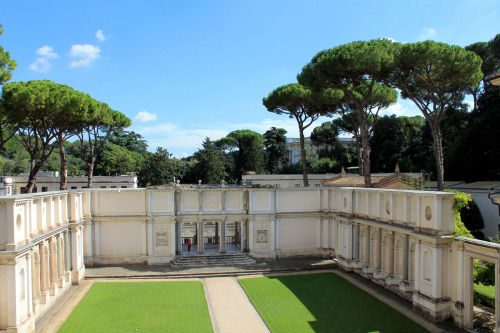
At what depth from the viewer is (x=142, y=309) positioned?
15.1 m

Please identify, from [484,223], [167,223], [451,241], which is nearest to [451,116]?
[484,223]

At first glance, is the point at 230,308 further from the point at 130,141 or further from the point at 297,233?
the point at 130,141

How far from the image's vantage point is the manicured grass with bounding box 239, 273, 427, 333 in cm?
1330

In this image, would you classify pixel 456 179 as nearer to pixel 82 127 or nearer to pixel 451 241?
pixel 451 241

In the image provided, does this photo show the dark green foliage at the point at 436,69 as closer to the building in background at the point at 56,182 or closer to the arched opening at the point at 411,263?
the arched opening at the point at 411,263

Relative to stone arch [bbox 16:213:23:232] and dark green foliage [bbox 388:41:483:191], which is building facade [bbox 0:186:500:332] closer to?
stone arch [bbox 16:213:23:232]

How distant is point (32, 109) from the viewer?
75.1ft

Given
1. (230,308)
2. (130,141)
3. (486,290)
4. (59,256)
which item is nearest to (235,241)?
(230,308)

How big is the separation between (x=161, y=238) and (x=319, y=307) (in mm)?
11173

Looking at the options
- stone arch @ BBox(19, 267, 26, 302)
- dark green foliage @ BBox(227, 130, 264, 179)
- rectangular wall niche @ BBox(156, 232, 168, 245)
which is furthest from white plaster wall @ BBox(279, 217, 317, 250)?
dark green foliage @ BBox(227, 130, 264, 179)

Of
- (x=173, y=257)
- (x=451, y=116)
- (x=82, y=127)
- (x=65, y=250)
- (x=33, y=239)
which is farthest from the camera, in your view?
(x=451, y=116)

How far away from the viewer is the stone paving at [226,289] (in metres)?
13.7

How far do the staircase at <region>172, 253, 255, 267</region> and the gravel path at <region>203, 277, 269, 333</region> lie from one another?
7.77 ft

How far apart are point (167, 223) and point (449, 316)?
15.6 meters
